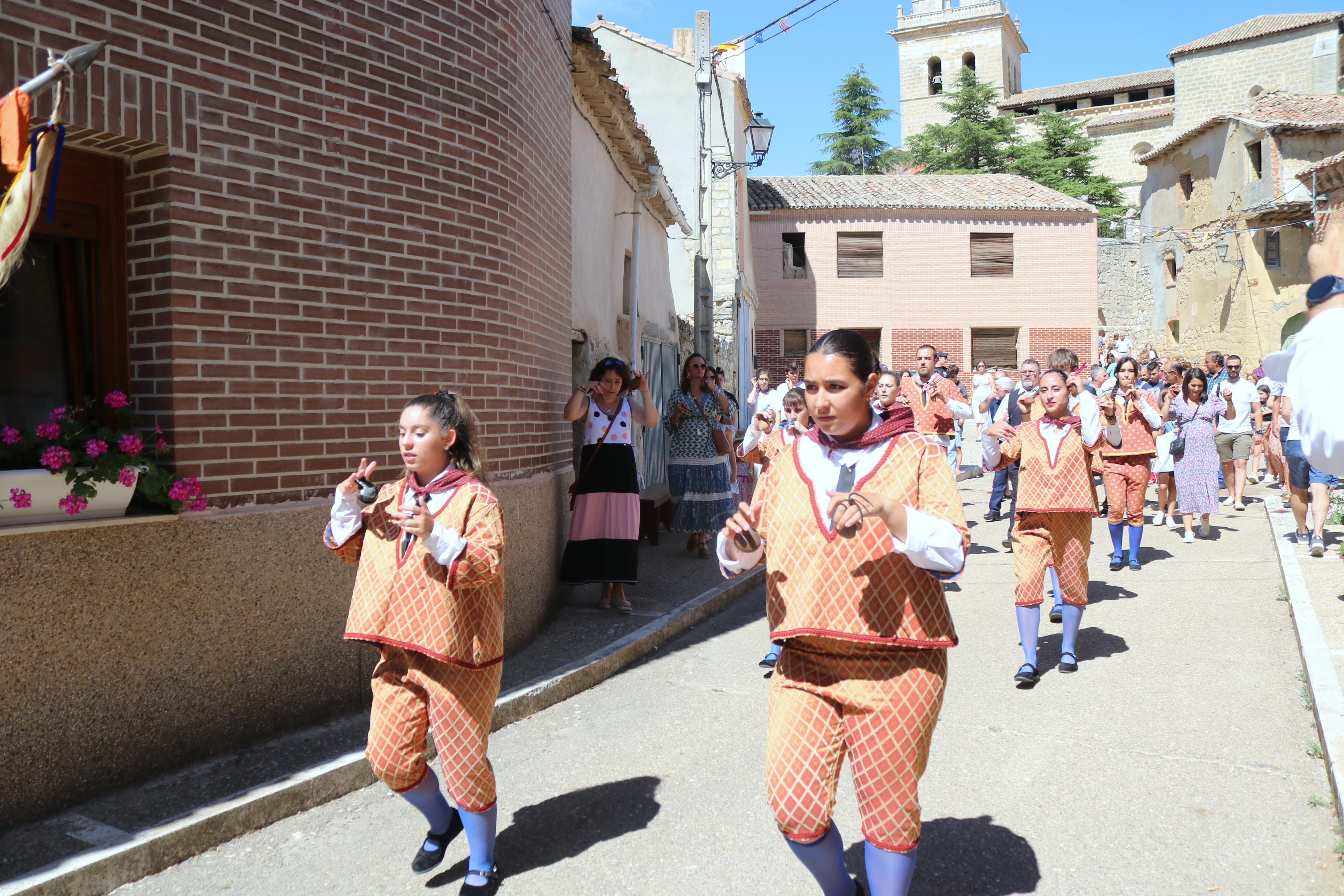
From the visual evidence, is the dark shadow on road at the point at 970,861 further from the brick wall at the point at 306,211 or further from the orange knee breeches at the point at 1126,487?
the orange knee breeches at the point at 1126,487

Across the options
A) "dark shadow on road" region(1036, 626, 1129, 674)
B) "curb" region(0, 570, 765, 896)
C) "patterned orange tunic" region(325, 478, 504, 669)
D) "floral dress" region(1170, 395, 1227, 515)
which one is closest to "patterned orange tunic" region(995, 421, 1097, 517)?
"dark shadow on road" region(1036, 626, 1129, 674)

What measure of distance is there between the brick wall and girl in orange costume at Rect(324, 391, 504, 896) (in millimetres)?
1578

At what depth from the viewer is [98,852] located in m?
3.65

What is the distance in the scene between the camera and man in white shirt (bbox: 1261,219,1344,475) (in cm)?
174

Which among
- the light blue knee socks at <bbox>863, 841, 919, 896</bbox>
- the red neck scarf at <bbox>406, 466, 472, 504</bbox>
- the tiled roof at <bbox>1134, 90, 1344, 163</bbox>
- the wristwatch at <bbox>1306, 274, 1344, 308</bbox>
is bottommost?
the light blue knee socks at <bbox>863, 841, 919, 896</bbox>

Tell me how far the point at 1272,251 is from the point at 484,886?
3848cm

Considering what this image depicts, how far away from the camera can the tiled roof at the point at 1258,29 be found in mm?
44250

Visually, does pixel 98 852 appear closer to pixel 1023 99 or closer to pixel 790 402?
pixel 790 402

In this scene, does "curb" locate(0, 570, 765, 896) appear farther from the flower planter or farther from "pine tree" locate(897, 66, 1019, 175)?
"pine tree" locate(897, 66, 1019, 175)

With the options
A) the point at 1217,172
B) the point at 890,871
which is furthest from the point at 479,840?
the point at 1217,172

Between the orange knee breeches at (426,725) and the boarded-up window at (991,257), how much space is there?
3157cm

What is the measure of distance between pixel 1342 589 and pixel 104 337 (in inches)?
339

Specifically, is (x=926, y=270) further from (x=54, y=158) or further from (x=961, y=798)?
(x=54, y=158)

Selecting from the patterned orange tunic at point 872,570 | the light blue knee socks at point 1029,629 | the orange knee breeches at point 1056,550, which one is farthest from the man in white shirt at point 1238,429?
the patterned orange tunic at point 872,570
